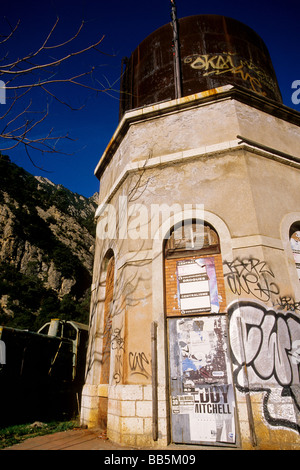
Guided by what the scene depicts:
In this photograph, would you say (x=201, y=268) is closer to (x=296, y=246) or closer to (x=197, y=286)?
(x=197, y=286)

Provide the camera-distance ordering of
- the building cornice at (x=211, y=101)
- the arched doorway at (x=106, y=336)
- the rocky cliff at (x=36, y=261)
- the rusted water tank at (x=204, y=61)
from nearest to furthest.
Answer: the arched doorway at (x=106, y=336)
the building cornice at (x=211, y=101)
the rusted water tank at (x=204, y=61)
the rocky cliff at (x=36, y=261)

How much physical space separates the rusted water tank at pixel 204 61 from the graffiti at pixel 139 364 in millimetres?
6961

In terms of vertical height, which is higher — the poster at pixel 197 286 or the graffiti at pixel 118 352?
the poster at pixel 197 286

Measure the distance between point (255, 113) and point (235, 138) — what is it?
4.04 feet

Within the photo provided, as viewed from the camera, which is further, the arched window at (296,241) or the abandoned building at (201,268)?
the arched window at (296,241)

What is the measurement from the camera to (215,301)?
5.25 meters

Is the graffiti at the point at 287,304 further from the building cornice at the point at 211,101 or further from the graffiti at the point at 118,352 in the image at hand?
the building cornice at the point at 211,101

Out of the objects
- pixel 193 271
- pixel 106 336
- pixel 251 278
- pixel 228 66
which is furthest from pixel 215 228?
pixel 228 66

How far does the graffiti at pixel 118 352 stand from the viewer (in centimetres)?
536

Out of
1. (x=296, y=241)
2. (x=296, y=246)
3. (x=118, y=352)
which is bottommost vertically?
(x=118, y=352)

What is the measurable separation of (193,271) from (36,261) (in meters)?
45.7

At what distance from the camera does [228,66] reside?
319 inches

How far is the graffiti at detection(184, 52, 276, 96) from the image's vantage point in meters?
8.05

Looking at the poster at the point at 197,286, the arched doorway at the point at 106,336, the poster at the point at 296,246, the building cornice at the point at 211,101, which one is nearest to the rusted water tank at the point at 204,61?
the building cornice at the point at 211,101
